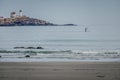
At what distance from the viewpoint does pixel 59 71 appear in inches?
215

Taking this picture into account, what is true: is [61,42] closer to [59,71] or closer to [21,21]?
[21,21]

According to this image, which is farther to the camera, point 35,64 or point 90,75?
point 35,64

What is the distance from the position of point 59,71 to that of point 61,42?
3.35 meters

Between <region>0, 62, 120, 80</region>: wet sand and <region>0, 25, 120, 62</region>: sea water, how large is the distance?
92cm

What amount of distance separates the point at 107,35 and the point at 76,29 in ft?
3.13

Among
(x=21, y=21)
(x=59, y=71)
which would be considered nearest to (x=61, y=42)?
(x=21, y=21)

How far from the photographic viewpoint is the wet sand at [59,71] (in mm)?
4859

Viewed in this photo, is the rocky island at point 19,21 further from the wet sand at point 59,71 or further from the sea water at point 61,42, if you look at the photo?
the wet sand at point 59,71

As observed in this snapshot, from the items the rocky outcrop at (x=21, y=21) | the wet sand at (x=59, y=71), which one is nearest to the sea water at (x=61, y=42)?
the rocky outcrop at (x=21, y=21)

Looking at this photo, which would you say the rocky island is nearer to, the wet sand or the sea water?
the sea water

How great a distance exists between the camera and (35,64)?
247 inches

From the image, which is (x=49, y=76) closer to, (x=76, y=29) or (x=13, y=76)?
(x=13, y=76)

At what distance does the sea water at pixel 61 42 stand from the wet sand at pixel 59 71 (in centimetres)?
92

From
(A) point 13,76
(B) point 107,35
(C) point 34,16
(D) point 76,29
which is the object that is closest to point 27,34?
(C) point 34,16
